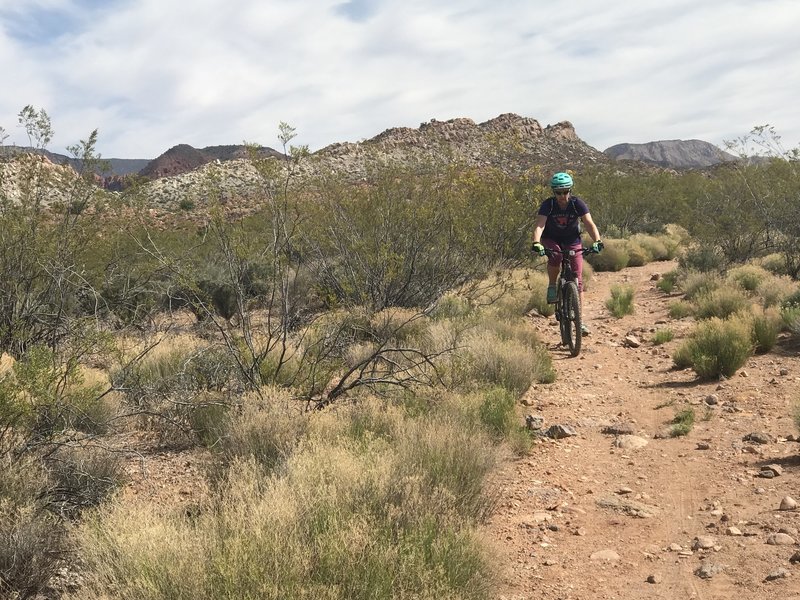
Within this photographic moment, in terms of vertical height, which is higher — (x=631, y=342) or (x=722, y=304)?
(x=722, y=304)

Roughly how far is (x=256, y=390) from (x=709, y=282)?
31.3 feet

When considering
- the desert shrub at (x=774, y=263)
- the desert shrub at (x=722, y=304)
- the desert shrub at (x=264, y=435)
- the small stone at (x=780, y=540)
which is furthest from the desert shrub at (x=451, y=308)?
the desert shrub at (x=774, y=263)

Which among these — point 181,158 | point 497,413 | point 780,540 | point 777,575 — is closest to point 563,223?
point 497,413

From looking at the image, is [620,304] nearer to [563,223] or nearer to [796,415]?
[563,223]

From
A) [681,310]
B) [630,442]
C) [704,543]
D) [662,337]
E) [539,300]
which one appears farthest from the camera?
[539,300]

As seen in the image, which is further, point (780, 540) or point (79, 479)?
point (79, 479)

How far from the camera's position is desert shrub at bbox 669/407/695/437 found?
555 cm

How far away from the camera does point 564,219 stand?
8570 mm

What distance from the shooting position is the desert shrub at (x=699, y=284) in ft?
38.8

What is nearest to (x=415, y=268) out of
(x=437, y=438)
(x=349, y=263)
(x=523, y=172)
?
(x=349, y=263)

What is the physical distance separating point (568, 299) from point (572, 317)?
27 cm

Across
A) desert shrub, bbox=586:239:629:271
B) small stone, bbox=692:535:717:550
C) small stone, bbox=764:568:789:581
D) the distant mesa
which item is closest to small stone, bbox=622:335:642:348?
small stone, bbox=692:535:717:550

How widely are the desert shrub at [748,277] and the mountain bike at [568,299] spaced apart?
17.3ft

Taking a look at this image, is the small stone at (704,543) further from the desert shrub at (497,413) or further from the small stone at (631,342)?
the small stone at (631,342)
